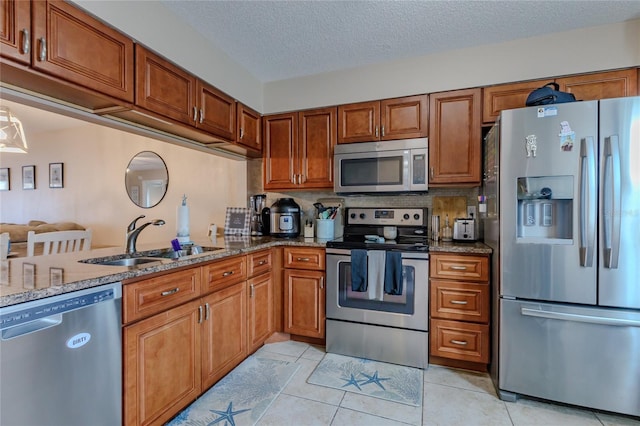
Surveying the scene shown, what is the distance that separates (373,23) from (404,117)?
782 millimetres

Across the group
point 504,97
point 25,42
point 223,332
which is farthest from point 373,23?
point 223,332

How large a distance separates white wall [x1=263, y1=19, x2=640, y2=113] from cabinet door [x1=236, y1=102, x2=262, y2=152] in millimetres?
216

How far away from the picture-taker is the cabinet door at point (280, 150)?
9.34 ft

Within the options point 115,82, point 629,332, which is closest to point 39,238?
point 115,82

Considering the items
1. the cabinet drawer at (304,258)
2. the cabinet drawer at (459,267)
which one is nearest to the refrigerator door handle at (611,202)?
the cabinet drawer at (459,267)

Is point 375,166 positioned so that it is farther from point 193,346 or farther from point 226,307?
point 193,346

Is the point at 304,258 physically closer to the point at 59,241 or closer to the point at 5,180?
the point at 59,241

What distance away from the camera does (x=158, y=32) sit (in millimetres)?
1772

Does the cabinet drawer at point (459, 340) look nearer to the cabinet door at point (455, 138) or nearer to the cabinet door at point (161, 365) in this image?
the cabinet door at point (455, 138)

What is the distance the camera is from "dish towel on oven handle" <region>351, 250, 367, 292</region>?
7.26 ft

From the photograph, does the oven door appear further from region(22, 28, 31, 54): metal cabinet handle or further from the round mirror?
the round mirror

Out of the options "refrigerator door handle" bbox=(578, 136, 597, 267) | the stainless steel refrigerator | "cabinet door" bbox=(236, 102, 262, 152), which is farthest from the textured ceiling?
"refrigerator door handle" bbox=(578, 136, 597, 267)

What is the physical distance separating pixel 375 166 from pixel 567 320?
1645 mm

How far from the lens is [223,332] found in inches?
74.8
